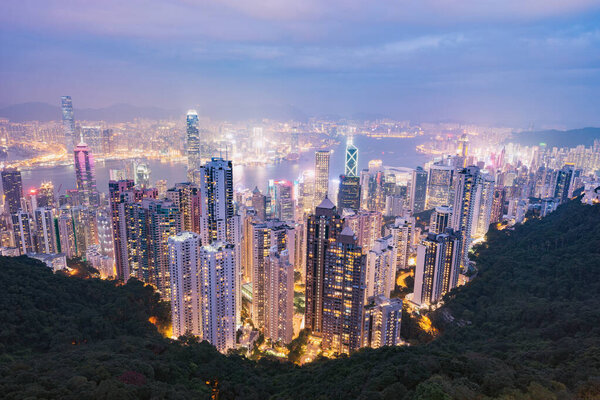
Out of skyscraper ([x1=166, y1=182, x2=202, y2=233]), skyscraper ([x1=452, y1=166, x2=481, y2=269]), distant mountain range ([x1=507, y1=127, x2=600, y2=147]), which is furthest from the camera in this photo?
distant mountain range ([x1=507, y1=127, x2=600, y2=147])

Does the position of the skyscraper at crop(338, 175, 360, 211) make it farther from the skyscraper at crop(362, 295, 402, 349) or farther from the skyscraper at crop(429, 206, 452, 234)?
the skyscraper at crop(362, 295, 402, 349)

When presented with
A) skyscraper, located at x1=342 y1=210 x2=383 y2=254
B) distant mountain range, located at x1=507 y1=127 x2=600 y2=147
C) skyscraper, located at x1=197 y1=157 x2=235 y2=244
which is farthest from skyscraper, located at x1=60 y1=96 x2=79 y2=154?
distant mountain range, located at x1=507 y1=127 x2=600 y2=147

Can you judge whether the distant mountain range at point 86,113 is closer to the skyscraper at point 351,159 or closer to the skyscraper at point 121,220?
the skyscraper at point 121,220

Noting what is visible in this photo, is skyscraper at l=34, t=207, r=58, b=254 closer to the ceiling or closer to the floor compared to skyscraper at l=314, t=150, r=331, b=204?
closer to the floor

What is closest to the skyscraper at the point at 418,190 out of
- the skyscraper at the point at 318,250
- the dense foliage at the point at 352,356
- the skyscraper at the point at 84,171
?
→ the dense foliage at the point at 352,356

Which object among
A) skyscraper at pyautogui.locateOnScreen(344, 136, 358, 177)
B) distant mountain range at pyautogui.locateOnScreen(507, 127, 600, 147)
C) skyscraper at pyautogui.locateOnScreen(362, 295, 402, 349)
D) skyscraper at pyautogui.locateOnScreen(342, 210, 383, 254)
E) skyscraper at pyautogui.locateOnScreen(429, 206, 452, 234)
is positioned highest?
distant mountain range at pyautogui.locateOnScreen(507, 127, 600, 147)

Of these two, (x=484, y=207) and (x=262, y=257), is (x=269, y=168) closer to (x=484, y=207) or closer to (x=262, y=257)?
(x=484, y=207)

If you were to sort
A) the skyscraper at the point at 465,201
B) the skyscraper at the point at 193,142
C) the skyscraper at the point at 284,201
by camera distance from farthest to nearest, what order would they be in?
the skyscraper at the point at 193,142 < the skyscraper at the point at 284,201 < the skyscraper at the point at 465,201
